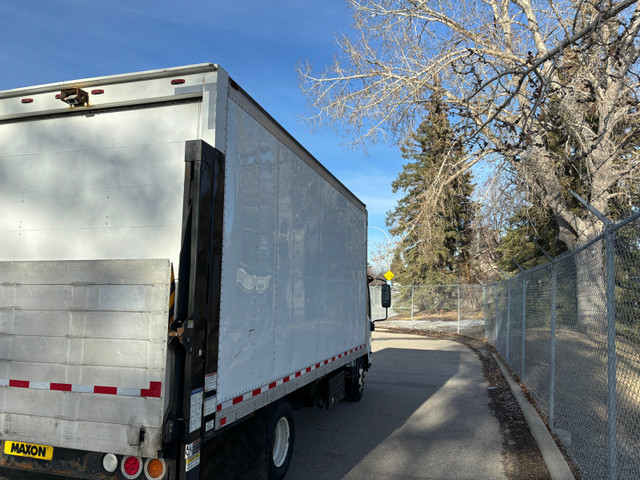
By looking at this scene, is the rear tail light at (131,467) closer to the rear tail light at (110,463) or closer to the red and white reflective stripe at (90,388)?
the rear tail light at (110,463)

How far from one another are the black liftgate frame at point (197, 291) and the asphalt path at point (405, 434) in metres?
2.39

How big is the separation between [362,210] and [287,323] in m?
3.80

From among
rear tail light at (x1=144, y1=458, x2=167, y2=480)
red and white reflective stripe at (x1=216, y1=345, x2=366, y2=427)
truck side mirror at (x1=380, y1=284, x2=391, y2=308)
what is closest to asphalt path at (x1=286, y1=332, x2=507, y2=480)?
red and white reflective stripe at (x1=216, y1=345, x2=366, y2=427)

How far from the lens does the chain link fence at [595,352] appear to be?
3.35 m

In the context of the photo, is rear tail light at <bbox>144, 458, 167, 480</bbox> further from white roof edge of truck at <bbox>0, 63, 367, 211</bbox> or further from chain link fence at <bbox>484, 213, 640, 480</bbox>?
chain link fence at <bbox>484, 213, 640, 480</bbox>

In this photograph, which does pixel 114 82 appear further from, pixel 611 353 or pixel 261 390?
pixel 611 353

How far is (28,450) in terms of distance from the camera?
319 centimetres

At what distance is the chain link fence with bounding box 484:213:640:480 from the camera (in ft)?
11.0

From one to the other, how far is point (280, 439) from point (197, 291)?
2.46 meters

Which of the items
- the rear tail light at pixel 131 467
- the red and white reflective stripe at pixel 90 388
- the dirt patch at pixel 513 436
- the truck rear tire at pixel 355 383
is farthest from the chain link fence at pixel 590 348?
the rear tail light at pixel 131 467

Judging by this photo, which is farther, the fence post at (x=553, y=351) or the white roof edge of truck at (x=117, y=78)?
the fence post at (x=553, y=351)

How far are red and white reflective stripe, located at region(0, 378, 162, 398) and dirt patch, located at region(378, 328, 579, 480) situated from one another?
12.9 ft

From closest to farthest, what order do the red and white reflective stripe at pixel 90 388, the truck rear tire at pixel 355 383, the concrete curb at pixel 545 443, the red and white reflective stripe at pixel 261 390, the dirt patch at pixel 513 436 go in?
the red and white reflective stripe at pixel 90 388 → the red and white reflective stripe at pixel 261 390 → the concrete curb at pixel 545 443 → the dirt patch at pixel 513 436 → the truck rear tire at pixel 355 383

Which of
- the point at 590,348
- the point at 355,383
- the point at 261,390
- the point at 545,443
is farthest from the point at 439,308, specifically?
the point at 261,390
